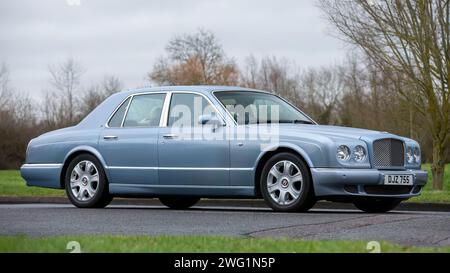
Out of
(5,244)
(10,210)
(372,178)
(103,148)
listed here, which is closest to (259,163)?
(372,178)

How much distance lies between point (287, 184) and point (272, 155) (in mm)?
450

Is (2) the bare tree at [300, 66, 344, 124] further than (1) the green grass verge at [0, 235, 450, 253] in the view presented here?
Yes

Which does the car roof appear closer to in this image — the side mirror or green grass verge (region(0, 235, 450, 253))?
the side mirror

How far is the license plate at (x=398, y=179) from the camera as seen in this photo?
10.5m

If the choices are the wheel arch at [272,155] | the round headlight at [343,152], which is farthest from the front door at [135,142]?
the round headlight at [343,152]

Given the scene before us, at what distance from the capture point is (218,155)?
1104cm

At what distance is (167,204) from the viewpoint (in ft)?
42.1

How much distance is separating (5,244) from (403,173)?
18.8 feet

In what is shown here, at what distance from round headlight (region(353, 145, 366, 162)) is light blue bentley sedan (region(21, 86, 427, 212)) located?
0.01m

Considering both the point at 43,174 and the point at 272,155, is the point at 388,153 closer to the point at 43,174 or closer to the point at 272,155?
the point at 272,155

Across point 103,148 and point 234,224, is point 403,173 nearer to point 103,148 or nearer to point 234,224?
point 234,224

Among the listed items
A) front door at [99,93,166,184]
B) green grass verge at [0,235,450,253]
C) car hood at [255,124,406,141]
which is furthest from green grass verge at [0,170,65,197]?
green grass verge at [0,235,450,253]

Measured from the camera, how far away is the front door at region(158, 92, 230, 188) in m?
11.0

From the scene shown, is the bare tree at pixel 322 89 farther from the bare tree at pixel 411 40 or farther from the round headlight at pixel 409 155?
the round headlight at pixel 409 155
